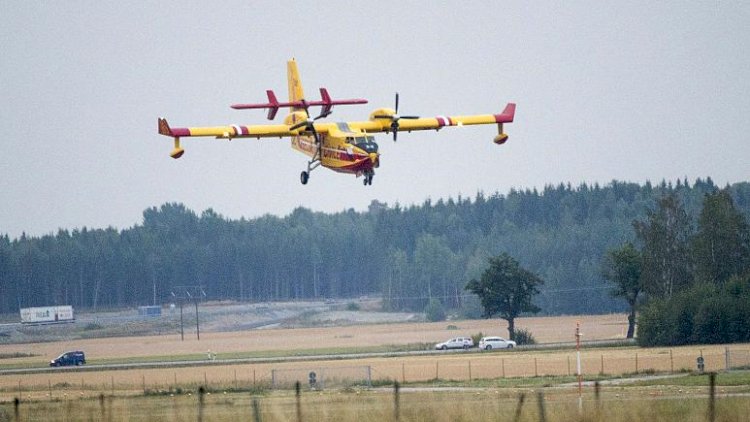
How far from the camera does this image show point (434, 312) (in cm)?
14300

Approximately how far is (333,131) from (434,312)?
75900 millimetres

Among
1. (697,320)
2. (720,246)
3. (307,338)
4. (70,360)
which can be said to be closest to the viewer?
(697,320)

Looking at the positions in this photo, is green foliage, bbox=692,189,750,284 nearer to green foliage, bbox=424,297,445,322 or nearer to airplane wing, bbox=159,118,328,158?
airplane wing, bbox=159,118,328,158

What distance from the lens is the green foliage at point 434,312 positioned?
142 m

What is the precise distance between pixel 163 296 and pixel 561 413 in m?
149

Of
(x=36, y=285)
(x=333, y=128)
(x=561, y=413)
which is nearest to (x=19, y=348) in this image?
(x=333, y=128)

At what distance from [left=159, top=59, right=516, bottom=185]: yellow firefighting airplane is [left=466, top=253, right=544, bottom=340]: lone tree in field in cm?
1913

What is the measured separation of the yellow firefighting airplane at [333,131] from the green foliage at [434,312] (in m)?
65.2

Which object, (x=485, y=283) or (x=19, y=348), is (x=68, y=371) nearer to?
(x=485, y=283)

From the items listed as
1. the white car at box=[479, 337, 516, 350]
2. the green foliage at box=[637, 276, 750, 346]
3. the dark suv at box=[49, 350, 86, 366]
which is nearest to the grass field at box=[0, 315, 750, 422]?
the dark suv at box=[49, 350, 86, 366]

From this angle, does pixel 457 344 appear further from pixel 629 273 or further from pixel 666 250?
pixel 666 250

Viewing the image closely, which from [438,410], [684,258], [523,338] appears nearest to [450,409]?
[438,410]

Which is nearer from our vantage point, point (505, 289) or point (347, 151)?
point (347, 151)

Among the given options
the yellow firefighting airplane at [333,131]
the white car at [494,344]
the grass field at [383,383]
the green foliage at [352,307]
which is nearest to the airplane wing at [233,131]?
the yellow firefighting airplane at [333,131]
